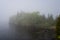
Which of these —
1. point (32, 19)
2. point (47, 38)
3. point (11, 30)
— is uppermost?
point (32, 19)

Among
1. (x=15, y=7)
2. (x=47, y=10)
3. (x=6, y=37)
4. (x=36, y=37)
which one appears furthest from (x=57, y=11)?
(x=6, y=37)

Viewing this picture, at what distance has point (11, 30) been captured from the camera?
1.59m

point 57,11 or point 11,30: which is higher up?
point 57,11

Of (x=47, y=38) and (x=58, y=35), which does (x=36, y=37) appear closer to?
(x=47, y=38)

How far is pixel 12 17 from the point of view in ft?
5.23

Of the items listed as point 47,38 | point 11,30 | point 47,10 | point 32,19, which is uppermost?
point 47,10

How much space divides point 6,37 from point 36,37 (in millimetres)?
359

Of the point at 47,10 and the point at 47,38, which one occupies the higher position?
the point at 47,10

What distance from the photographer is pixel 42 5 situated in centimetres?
161

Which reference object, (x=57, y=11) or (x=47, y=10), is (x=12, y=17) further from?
(x=57, y=11)

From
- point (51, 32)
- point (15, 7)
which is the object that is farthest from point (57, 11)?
point (15, 7)

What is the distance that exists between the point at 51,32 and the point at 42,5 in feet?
1.13

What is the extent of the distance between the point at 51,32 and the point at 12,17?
501 mm

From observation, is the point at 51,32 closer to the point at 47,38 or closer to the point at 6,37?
the point at 47,38
